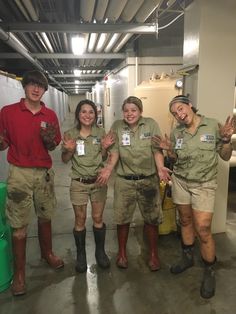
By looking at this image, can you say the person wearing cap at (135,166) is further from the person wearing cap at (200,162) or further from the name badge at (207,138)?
the name badge at (207,138)

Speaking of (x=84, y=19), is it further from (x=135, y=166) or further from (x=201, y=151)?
(x=201, y=151)

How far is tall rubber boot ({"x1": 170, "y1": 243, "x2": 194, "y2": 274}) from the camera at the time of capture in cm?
235

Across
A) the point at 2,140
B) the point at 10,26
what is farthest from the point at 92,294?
the point at 10,26

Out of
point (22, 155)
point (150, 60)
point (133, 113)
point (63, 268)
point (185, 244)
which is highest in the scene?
point (150, 60)

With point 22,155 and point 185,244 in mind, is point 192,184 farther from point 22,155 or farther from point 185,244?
point 22,155

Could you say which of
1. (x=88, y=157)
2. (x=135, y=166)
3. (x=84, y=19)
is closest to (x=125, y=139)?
(x=135, y=166)

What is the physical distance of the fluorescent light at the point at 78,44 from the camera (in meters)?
4.14

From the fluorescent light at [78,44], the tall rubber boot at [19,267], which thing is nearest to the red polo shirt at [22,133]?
the tall rubber boot at [19,267]

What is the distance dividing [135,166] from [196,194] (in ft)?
1.63

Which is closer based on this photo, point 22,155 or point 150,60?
point 22,155

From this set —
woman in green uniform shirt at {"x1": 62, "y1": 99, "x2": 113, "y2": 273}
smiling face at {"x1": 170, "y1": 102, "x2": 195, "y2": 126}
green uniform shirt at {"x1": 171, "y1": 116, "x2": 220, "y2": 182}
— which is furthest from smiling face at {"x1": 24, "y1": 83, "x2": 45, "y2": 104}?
green uniform shirt at {"x1": 171, "y1": 116, "x2": 220, "y2": 182}

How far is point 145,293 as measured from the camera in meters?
2.12

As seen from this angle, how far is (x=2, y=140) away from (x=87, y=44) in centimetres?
315

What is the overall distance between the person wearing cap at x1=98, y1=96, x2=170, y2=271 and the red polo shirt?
506mm
